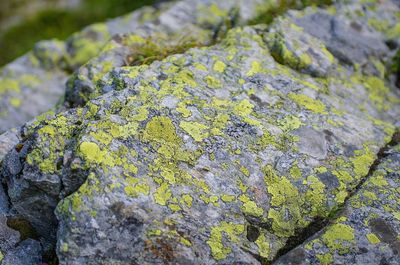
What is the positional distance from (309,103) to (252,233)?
2.28 m

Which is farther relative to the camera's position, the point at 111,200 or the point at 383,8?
the point at 383,8

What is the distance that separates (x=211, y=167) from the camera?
470 cm

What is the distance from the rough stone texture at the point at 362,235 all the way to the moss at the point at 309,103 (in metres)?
1.31

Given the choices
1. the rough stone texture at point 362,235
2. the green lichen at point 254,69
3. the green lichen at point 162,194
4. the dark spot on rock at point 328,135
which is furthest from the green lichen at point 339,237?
the green lichen at point 254,69

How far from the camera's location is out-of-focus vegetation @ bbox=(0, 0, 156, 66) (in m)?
14.4

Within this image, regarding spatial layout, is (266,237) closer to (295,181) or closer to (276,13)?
(295,181)

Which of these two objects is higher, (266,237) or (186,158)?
(186,158)

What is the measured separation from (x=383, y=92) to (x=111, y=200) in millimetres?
4975

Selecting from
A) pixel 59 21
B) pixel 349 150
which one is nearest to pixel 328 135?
pixel 349 150

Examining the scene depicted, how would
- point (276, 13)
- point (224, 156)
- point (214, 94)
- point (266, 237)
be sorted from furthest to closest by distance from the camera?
point (276, 13) → point (214, 94) → point (224, 156) → point (266, 237)

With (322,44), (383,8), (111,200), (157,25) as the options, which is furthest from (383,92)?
(111,200)

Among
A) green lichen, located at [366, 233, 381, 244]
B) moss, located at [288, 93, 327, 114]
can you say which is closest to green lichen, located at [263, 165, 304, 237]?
green lichen, located at [366, 233, 381, 244]

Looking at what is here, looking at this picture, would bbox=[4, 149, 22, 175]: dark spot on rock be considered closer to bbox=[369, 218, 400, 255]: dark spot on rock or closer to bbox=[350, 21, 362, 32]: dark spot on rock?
bbox=[369, 218, 400, 255]: dark spot on rock

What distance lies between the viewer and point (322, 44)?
23.2ft
